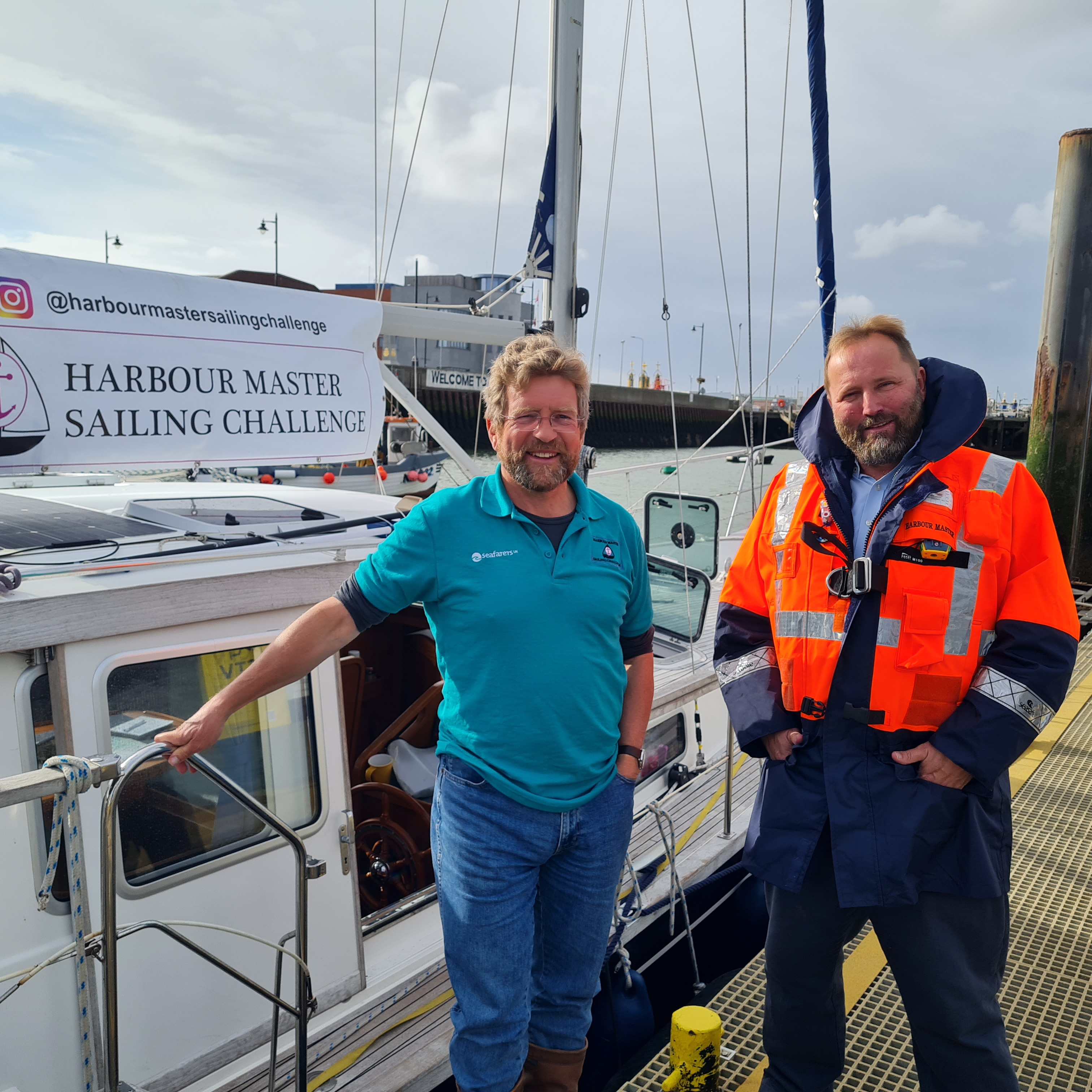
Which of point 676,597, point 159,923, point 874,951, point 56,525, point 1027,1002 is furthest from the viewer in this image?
point 676,597

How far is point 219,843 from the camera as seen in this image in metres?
2.32

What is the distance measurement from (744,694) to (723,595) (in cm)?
28

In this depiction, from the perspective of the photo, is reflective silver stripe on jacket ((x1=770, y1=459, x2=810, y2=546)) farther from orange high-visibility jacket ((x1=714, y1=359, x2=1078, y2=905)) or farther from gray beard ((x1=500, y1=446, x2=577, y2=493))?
gray beard ((x1=500, y1=446, x2=577, y2=493))

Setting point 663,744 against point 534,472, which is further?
point 663,744

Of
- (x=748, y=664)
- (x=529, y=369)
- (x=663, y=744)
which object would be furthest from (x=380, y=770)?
(x=529, y=369)

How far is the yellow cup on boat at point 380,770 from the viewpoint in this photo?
3.74 metres

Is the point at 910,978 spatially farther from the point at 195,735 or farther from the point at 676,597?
the point at 676,597

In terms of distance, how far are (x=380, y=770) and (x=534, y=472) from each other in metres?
2.21

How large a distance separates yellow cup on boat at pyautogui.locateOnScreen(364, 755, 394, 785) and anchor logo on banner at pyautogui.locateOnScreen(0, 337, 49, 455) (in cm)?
199

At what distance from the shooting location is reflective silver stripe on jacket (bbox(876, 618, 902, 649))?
6.49 ft

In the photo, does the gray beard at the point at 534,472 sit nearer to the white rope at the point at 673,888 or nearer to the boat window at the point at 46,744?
the boat window at the point at 46,744

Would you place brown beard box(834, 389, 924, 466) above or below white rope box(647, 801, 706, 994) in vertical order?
above

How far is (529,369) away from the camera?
1987 millimetres

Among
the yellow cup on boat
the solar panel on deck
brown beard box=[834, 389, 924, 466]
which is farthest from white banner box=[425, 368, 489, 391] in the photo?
brown beard box=[834, 389, 924, 466]
